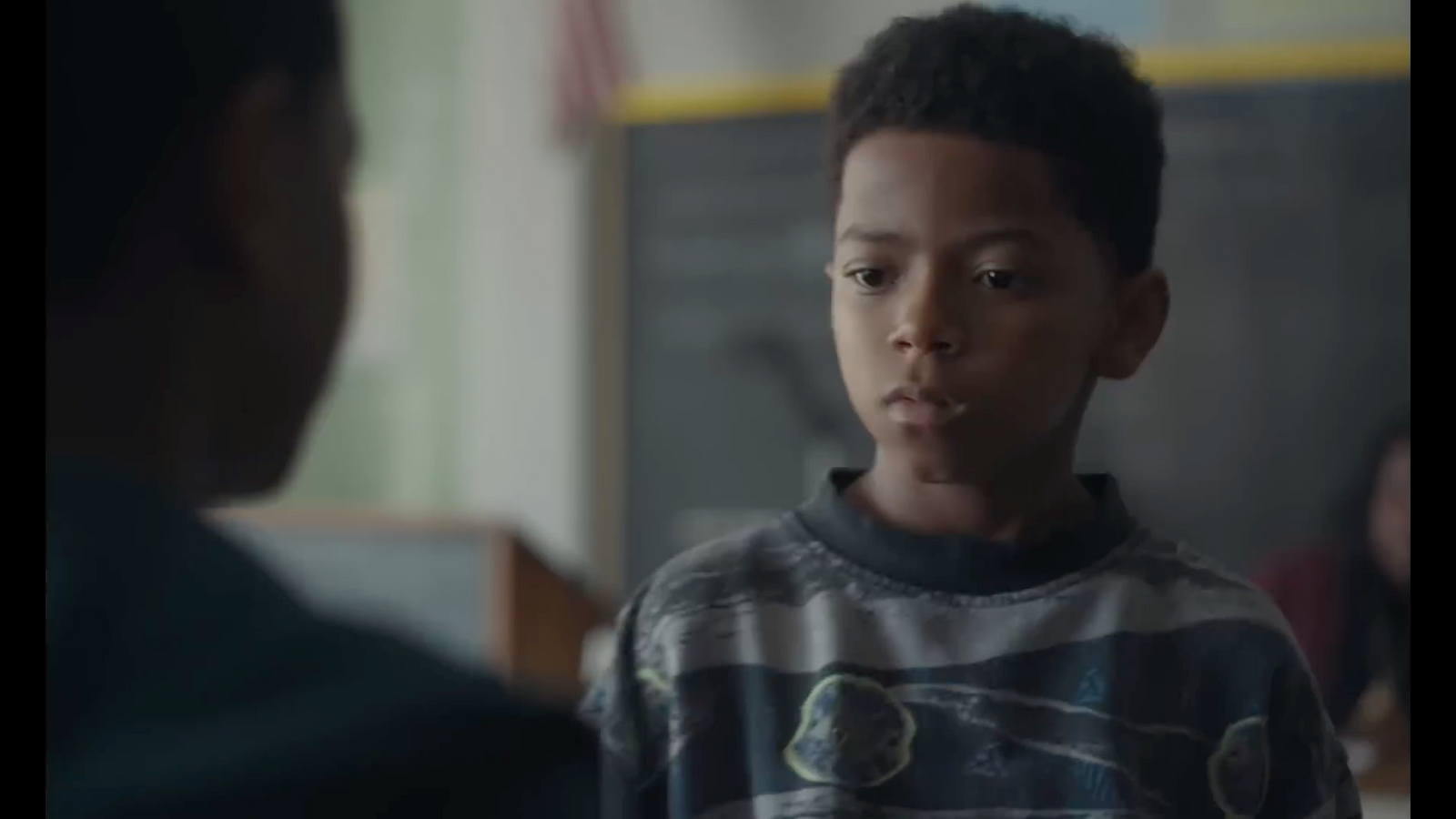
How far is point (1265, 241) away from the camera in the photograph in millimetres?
680

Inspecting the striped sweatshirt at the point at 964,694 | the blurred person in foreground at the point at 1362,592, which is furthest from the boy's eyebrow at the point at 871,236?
the blurred person in foreground at the point at 1362,592

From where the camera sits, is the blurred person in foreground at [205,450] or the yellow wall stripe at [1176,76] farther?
the yellow wall stripe at [1176,76]

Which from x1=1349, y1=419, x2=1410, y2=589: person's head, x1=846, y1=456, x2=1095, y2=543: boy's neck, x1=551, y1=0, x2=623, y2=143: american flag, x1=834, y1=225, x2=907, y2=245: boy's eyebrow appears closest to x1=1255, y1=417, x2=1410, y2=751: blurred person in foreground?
x1=1349, y1=419, x2=1410, y2=589: person's head

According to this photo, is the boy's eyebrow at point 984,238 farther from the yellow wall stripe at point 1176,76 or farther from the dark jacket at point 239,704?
the dark jacket at point 239,704

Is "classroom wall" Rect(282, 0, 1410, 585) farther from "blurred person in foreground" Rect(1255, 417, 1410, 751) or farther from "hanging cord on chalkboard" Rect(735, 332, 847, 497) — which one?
"blurred person in foreground" Rect(1255, 417, 1410, 751)

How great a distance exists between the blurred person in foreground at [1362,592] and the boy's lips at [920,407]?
0.52 ft

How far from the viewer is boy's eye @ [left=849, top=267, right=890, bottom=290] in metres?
0.46

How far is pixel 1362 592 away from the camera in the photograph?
0.56 m

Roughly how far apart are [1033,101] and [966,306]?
0.08m

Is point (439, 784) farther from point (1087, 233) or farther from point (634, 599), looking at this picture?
point (1087, 233)

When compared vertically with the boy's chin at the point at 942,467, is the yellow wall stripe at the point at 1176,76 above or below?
above

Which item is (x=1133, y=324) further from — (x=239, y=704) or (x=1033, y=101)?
(x=239, y=704)

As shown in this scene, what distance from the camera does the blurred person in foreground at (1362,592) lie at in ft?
1.66
